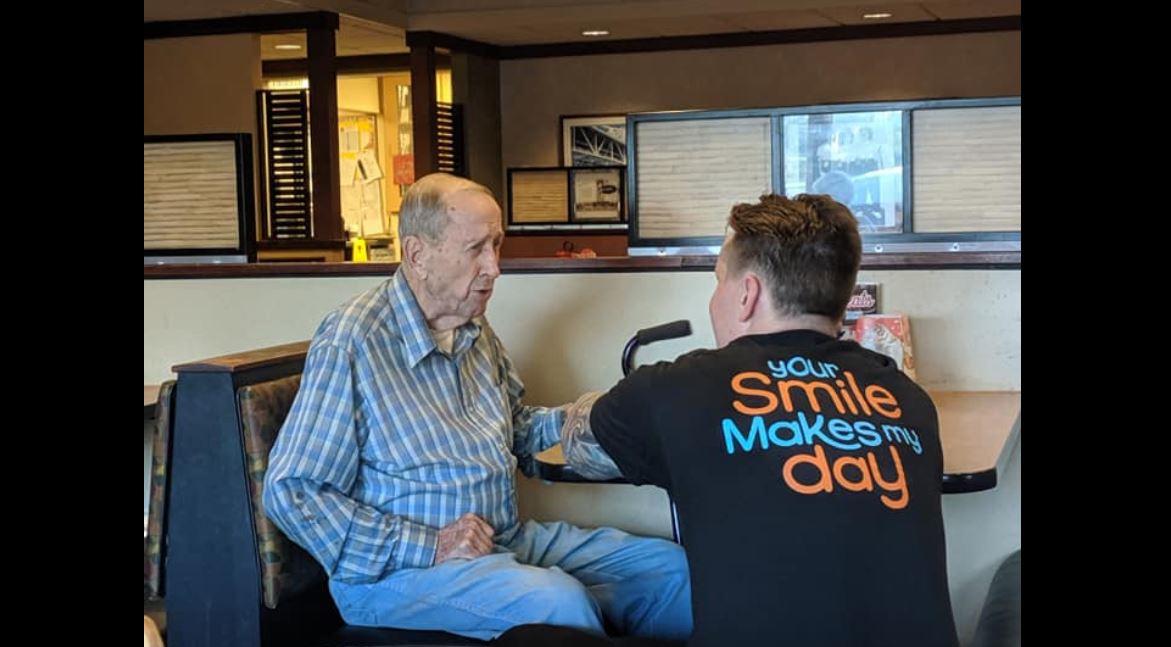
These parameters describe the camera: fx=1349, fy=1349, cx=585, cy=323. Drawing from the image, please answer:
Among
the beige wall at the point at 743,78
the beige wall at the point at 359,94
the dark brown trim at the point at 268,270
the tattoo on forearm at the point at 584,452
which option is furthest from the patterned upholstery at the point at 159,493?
the beige wall at the point at 359,94

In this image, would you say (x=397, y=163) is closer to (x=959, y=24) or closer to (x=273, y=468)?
(x=959, y=24)

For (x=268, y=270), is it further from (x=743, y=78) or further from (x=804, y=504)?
(x=743, y=78)

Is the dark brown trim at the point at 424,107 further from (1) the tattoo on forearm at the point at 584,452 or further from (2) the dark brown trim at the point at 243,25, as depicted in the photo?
(1) the tattoo on forearm at the point at 584,452

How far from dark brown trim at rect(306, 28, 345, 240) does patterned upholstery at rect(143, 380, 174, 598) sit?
616 cm

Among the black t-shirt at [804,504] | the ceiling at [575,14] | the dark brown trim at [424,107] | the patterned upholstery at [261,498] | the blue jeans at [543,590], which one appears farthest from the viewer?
the dark brown trim at [424,107]

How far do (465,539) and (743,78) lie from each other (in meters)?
7.94

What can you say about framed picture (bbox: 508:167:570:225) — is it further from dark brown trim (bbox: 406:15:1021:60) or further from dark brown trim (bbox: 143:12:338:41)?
dark brown trim (bbox: 143:12:338:41)

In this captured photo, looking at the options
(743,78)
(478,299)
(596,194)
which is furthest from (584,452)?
(743,78)

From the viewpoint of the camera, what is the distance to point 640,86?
10.0 meters

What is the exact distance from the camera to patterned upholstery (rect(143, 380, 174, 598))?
2350 millimetres

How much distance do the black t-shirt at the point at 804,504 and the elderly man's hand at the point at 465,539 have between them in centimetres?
68

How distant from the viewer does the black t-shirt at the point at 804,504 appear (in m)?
1.53

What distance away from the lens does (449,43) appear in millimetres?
9305
